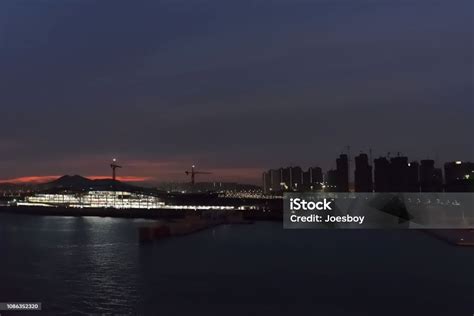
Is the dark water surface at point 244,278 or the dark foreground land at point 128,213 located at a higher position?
the dark water surface at point 244,278

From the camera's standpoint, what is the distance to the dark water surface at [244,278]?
4414mm

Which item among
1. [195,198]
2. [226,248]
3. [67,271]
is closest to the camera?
[67,271]

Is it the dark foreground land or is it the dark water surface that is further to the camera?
the dark foreground land

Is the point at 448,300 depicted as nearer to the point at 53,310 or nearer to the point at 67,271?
the point at 53,310

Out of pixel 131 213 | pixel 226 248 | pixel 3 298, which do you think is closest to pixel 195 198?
pixel 131 213

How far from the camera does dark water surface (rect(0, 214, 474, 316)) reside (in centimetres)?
441

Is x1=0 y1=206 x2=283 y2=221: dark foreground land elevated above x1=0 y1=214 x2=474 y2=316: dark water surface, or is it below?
below

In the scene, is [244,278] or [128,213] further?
[128,213]

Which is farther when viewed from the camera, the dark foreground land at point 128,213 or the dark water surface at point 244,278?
the dark foreground land at point 128,213

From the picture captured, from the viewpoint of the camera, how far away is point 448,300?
4.64 metres

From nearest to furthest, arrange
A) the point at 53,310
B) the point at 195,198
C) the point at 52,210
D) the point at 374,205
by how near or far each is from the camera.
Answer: the point at 53,310, the point at 374,205, the point at 52,210, the point at 195,198

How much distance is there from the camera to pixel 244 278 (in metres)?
5.65

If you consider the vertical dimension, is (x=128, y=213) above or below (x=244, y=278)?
below

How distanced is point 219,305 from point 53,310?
1.36m
